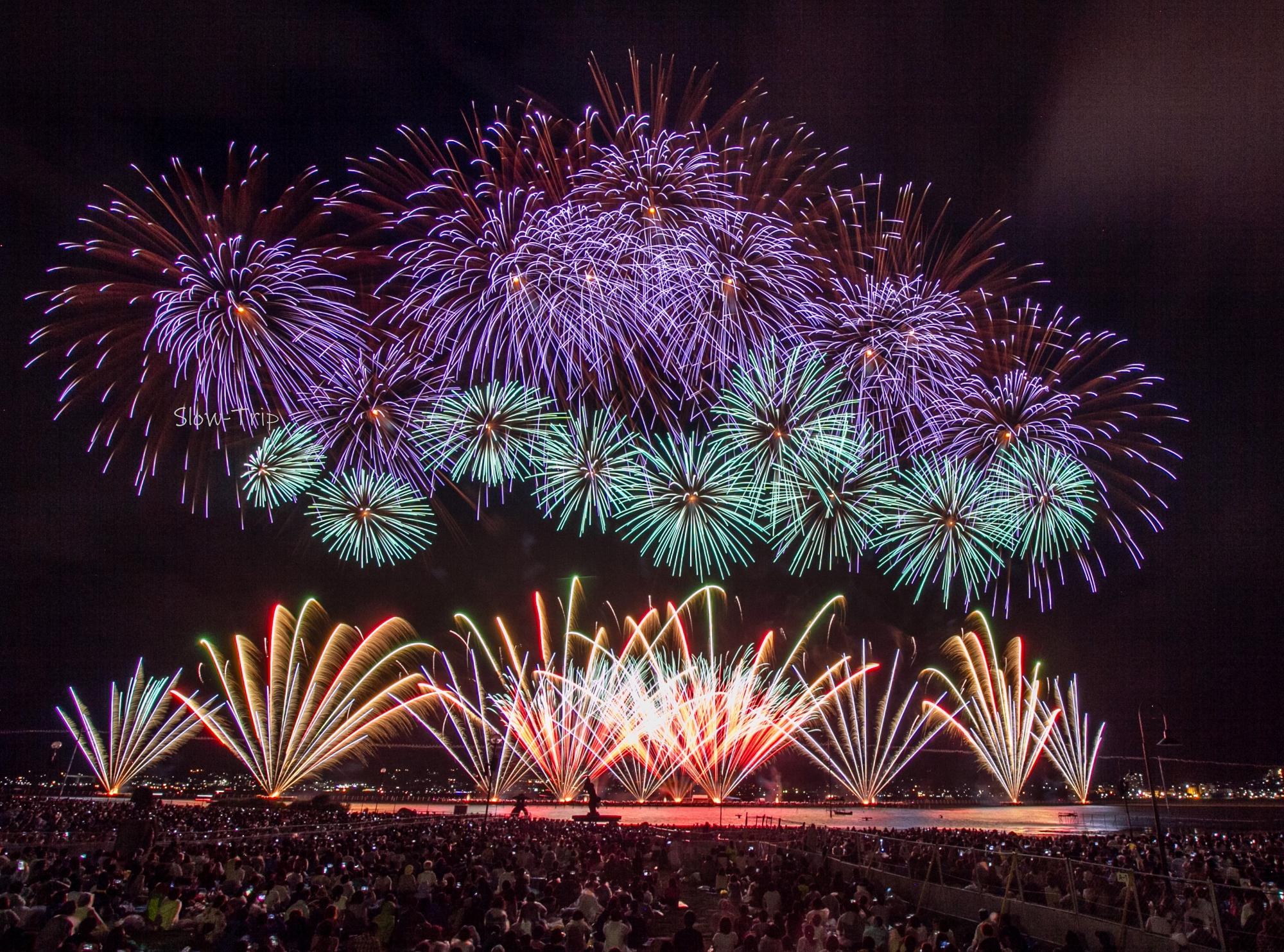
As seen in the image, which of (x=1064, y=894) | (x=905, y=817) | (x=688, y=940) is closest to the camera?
(x=688, y=940)

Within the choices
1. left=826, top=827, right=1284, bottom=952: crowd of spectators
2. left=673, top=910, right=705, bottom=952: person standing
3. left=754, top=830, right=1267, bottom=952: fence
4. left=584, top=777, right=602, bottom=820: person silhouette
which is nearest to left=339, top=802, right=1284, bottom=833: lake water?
left=584, top=777, right=602, bottom=820: person silhouette

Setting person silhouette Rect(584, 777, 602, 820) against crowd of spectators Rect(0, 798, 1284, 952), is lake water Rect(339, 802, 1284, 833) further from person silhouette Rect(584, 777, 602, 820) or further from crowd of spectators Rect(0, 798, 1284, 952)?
crowd of spectators Rect(0, 798, 1284, 952)

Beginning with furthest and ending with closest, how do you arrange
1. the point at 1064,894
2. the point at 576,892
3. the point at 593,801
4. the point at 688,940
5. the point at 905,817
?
the point at 905,817 < the point at 593,801 < the point at 1064,894 < the point at 576,892 < the point at 688,940

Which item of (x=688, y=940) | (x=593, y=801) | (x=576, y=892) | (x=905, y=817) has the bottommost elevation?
(x=905, y=817)

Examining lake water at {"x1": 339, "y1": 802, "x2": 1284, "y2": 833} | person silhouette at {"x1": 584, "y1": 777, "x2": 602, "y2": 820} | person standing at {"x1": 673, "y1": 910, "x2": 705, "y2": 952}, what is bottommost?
lake water at {"x1": 339, "y1": 802, "x2": 1284, "y2": 833}

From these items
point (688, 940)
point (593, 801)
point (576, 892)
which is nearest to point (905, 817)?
point (593, 801)

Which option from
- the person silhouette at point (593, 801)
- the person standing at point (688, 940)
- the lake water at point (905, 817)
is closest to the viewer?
the person standing at point (688, 940)

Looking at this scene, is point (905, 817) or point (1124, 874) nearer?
point (1124, 874)

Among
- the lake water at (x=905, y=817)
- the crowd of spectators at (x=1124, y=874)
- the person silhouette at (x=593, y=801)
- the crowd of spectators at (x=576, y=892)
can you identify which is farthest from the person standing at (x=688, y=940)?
the person silhouette at (x=593, y=801)

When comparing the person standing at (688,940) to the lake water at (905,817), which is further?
the lake water at (905,817)

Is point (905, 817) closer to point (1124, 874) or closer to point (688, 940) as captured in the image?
point (1124, 874)

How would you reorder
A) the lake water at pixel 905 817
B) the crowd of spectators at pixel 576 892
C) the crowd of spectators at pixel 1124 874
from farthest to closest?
1. the lake water at pixel 905 817
2. the crowd of spectators at pixel 1124 874
3. the crowd of spectators at pixel 576 892

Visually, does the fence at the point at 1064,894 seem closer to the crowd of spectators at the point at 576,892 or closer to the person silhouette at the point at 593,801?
the crowd of spectators at the point at 576,892

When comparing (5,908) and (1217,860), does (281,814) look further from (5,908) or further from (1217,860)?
(1217,860)
